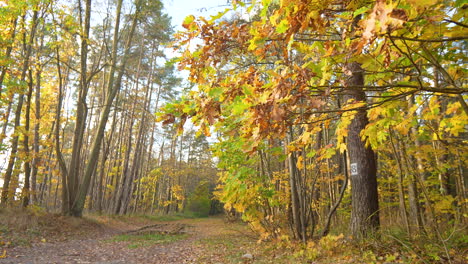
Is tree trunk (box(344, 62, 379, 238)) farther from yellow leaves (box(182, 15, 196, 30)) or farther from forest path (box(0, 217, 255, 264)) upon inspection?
yellow leaves (box(182, 15, 196, 30))

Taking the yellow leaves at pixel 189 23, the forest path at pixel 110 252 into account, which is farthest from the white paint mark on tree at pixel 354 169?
the yellow leaves at pixel 189 23

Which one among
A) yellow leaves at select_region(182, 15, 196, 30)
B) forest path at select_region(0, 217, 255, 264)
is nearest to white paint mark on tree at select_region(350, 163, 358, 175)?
forest path at select_region(0, 217, 255, 264)

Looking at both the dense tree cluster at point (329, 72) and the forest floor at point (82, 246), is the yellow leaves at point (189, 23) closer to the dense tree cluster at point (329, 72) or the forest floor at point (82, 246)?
the dense tree cluster at point (329, 72)

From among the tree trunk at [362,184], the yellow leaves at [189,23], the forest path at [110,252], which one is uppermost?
the yellow leaves at [189,23]

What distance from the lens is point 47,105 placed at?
17312 millimetres

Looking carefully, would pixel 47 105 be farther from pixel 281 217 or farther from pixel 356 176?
pixel 356 176

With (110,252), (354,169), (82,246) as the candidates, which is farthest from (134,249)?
(354,169)

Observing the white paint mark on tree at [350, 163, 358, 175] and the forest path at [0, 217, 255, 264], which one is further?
the forest path at [0, 217, 255, 264]

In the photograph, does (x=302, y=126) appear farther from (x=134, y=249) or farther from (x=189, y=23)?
(x=134, y=249)

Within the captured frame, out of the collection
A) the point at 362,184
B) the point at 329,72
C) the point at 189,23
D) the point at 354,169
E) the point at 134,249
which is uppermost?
the point at 189,23

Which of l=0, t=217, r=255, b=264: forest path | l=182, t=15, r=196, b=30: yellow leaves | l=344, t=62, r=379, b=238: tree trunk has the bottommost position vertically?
l=0, t=217, r=255, b=264: forest path

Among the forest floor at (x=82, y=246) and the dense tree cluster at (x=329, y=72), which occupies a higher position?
the dense tree cluster at (x=329, y=72)

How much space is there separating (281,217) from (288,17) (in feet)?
19.0

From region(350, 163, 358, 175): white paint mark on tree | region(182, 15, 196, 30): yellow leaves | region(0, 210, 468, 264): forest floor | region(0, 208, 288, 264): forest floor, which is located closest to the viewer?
region(182, 15, 196, 30): yellow leaves
